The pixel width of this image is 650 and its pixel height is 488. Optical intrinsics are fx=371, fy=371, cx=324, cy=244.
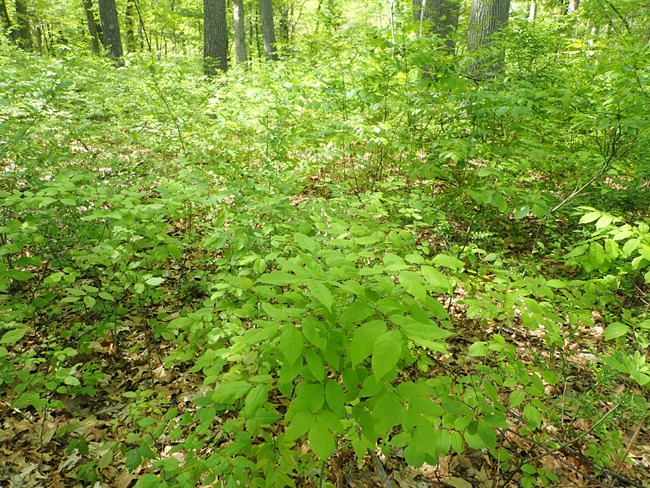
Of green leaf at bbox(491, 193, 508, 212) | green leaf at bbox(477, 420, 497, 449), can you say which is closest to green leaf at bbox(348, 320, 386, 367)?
green leaf at bbox(477, 420, 497, 449)

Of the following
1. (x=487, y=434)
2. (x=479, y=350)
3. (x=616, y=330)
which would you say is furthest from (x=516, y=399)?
(x=616, y=330)

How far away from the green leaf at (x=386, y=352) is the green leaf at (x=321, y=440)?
1.04 feet

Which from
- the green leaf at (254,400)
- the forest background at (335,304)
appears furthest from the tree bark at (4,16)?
the green leaf at (254,400)

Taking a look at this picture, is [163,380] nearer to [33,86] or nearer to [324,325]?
[324,325]

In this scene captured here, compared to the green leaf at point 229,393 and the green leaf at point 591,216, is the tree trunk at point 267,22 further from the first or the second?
the green leaf at point 229,393

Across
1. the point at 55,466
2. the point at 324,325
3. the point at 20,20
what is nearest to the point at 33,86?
the point at 55,466

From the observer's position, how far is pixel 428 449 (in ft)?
3.85

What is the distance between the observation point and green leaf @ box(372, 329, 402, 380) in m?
1.10

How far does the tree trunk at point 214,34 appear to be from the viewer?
1017cm

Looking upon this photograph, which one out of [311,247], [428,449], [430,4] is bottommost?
[428,449]

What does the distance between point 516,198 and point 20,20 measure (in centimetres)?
→ 1903

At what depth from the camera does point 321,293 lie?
50.1 inches

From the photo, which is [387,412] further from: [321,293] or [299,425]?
[321,293]

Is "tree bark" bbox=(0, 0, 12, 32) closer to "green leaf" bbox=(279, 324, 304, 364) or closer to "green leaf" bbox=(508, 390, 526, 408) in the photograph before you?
"green leaf" bbox=(279, 324, 304, 364)
